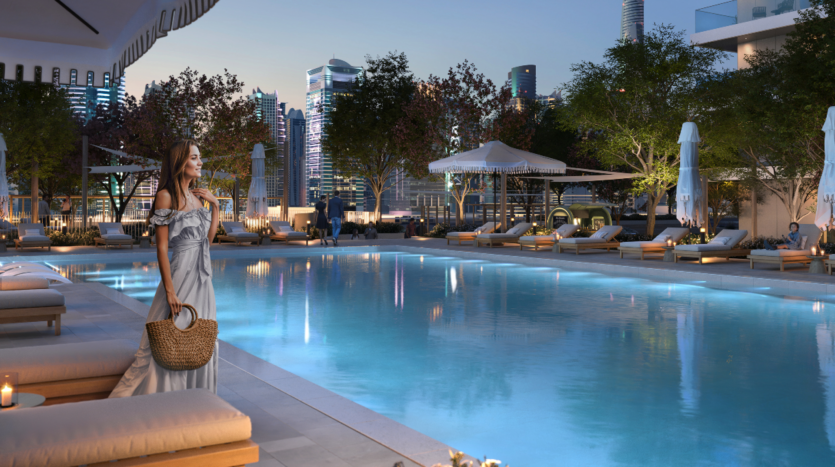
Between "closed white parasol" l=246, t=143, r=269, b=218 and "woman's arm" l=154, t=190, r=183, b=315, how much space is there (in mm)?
17822

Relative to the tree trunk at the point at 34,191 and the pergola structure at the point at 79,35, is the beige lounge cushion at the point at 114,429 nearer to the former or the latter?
the pergola structure at the point at 79,35

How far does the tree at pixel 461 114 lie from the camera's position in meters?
24.6

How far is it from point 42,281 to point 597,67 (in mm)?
18064

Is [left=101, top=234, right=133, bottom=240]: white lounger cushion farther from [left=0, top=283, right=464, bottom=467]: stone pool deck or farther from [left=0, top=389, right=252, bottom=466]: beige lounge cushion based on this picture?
[left=0, top=389, right=252, bottom=466]: beige lounge cushion

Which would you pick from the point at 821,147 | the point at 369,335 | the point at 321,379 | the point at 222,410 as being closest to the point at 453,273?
the point at 369,335

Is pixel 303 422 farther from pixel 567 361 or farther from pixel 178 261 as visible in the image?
pixel 567 361

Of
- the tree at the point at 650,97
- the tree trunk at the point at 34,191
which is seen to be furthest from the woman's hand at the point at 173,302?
the tree trunk at the point at 34,191

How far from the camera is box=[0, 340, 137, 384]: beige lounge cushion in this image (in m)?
3.53

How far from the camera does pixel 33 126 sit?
76.7ft

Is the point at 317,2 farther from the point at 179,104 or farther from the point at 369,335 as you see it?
the point at 369,335

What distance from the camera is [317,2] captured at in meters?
25.4

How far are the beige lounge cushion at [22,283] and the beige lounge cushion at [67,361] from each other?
3.86 metres

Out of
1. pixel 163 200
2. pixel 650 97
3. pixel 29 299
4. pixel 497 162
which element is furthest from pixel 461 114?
pixel 163 200

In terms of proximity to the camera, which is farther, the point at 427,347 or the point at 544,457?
the point at 427,347
